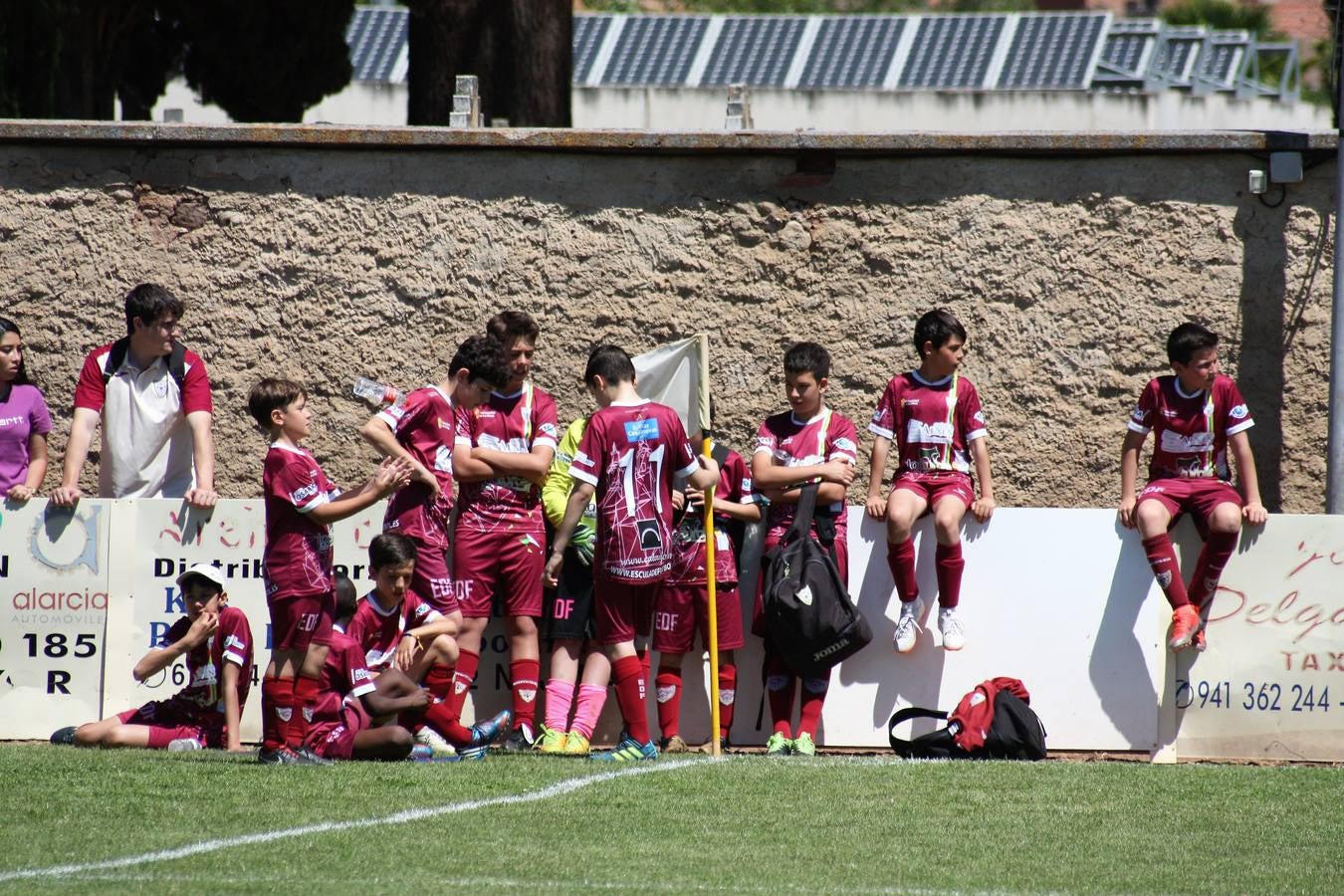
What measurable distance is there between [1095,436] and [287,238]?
16.2 feet

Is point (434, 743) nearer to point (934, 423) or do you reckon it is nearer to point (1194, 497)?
point (934, 423)

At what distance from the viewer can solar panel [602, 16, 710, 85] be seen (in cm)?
3297

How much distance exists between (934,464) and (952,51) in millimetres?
27174

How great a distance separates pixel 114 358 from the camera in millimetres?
9055

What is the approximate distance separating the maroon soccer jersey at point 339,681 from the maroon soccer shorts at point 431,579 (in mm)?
559

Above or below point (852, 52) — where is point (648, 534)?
below

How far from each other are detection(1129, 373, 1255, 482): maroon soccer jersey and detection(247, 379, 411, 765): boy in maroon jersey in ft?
12.6

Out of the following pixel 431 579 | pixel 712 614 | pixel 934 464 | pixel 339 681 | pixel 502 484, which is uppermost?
pixel 934 464

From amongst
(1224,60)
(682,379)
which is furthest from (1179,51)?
(682,379)

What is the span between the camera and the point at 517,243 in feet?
33.2

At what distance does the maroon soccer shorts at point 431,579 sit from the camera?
8.20 m

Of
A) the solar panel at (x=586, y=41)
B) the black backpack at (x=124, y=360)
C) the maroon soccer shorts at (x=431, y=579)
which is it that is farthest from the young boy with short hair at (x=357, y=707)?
the solar panel at (x=586, y=41)

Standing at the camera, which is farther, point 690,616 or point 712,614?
point 690,616

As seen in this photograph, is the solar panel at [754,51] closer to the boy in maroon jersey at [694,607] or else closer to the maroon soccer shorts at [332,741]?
the boy in maroon jersey at [694,607]
